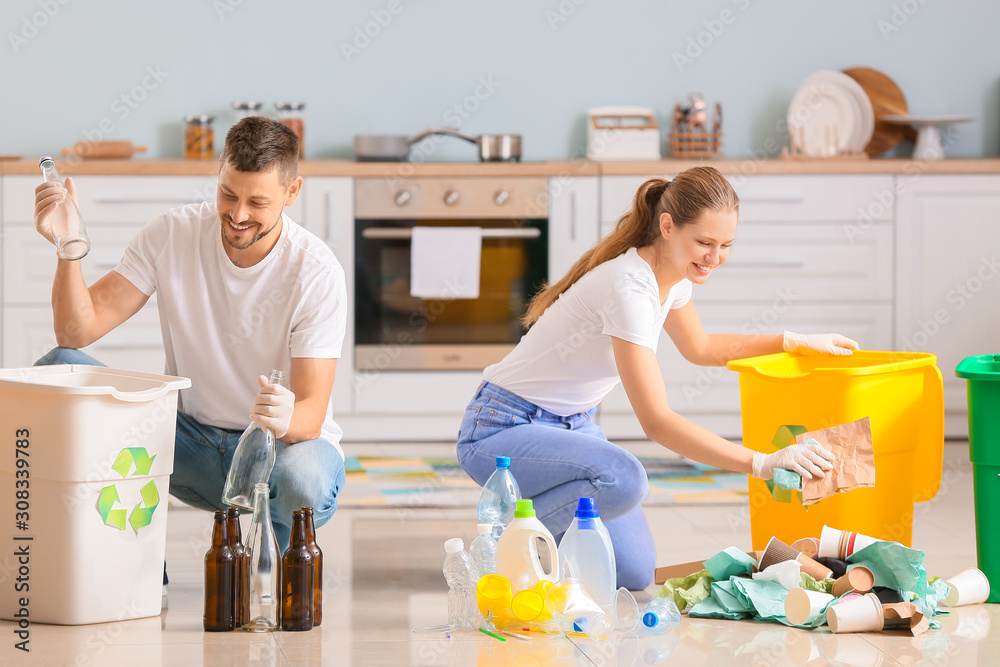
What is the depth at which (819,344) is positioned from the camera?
2.44m

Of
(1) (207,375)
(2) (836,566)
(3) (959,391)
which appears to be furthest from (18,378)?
(3) (959,391)

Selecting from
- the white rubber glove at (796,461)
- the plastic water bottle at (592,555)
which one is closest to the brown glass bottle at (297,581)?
the plastic water bottle at (592,555)

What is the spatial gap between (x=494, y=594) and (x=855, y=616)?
0.66 m

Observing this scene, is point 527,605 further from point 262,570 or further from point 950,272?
point 950,272

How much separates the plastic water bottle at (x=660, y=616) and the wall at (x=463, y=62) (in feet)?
8.62

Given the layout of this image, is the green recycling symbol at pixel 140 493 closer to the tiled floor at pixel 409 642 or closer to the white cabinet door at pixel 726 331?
the tiled floor at pixel 409 642

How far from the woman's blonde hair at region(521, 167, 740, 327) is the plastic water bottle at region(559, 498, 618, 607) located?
0.54 metres

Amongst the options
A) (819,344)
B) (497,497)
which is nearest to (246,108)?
(497,497)

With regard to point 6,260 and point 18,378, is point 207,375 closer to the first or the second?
point 18,378

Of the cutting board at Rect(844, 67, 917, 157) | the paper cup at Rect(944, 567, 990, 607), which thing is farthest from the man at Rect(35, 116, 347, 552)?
the cutting board at Rect(844, 67, 917, 157)

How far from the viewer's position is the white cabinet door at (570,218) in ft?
12.7

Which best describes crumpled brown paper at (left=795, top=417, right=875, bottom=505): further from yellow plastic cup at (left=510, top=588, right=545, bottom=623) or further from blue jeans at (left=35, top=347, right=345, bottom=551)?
blue jeans at (left=35, top=347, right=345, bottom=551)

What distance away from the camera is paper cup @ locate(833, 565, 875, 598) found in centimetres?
206

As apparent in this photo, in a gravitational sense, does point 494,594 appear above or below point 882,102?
below
